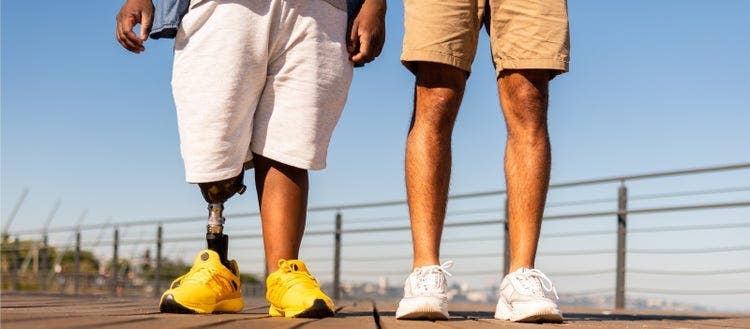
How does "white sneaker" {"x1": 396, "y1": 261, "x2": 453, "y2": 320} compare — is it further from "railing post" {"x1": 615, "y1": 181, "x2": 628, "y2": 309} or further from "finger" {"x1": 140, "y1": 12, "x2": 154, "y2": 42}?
"railing post" {"x1": 615, "y1": 181, "x2": 628, "y2": 309}

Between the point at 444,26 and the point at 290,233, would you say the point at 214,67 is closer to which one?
the point at 290,233

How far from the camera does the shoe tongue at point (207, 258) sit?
1.56 meters

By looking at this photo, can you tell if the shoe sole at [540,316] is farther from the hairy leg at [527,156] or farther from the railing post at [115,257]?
the railing post at [115,257]

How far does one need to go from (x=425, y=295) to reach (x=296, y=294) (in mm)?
218

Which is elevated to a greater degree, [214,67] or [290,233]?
[214,67]

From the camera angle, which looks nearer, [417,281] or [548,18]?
[417,281]

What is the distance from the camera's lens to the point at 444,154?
5.38ft

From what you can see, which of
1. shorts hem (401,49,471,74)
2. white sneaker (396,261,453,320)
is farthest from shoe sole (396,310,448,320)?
shorts hem (401,49,471,74)

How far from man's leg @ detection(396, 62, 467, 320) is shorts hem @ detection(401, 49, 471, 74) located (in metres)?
0.02

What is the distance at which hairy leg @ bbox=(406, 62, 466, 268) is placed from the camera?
162 centimetres

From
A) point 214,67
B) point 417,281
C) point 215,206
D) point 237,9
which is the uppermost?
point 237,9

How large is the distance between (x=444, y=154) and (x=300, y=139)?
0.93 feet

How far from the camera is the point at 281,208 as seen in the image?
1.57 meters

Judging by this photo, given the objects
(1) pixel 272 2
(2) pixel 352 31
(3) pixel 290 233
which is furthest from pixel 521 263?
(1) pixel 272 2
